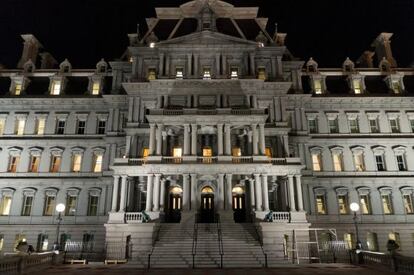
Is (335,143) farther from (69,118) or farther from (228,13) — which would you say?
(69,118)

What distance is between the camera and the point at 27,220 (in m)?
34.3

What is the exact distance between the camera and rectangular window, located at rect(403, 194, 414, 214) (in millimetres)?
35156

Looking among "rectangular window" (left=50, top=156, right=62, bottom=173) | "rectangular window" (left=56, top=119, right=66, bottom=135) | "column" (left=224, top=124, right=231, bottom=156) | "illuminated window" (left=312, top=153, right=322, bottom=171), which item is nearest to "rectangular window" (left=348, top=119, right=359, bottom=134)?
"illuminated window" (left=312, top=153, right=322, bottom=171)

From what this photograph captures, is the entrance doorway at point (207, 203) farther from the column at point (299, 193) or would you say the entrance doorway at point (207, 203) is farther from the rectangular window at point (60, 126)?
the rectangular window at point (60, 126)

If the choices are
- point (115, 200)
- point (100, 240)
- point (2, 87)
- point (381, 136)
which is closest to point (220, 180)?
point (115, 200)

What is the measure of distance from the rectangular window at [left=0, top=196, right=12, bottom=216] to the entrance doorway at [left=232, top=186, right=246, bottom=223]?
76.0ft

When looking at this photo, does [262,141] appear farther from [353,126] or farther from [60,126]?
[60,126]

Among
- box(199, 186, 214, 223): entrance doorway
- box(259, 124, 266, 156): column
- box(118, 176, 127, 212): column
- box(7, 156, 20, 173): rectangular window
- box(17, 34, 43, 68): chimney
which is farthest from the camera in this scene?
box(17, 34, 43, 68): chimney

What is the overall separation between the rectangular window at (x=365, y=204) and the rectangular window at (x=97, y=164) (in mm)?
27721

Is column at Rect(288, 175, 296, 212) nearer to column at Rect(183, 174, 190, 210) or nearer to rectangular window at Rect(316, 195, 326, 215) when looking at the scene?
rectangular window at Rect(316, 195, 326, 215)

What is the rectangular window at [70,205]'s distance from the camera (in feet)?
115

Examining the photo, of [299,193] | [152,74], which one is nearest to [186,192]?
[299,193]

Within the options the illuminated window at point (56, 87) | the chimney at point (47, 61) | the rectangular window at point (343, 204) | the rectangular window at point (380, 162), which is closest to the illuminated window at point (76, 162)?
the illuminated window at point (56, 87)

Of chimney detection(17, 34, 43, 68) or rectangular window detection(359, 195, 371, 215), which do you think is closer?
rectangular window detection(359, 195, 371, 215)
